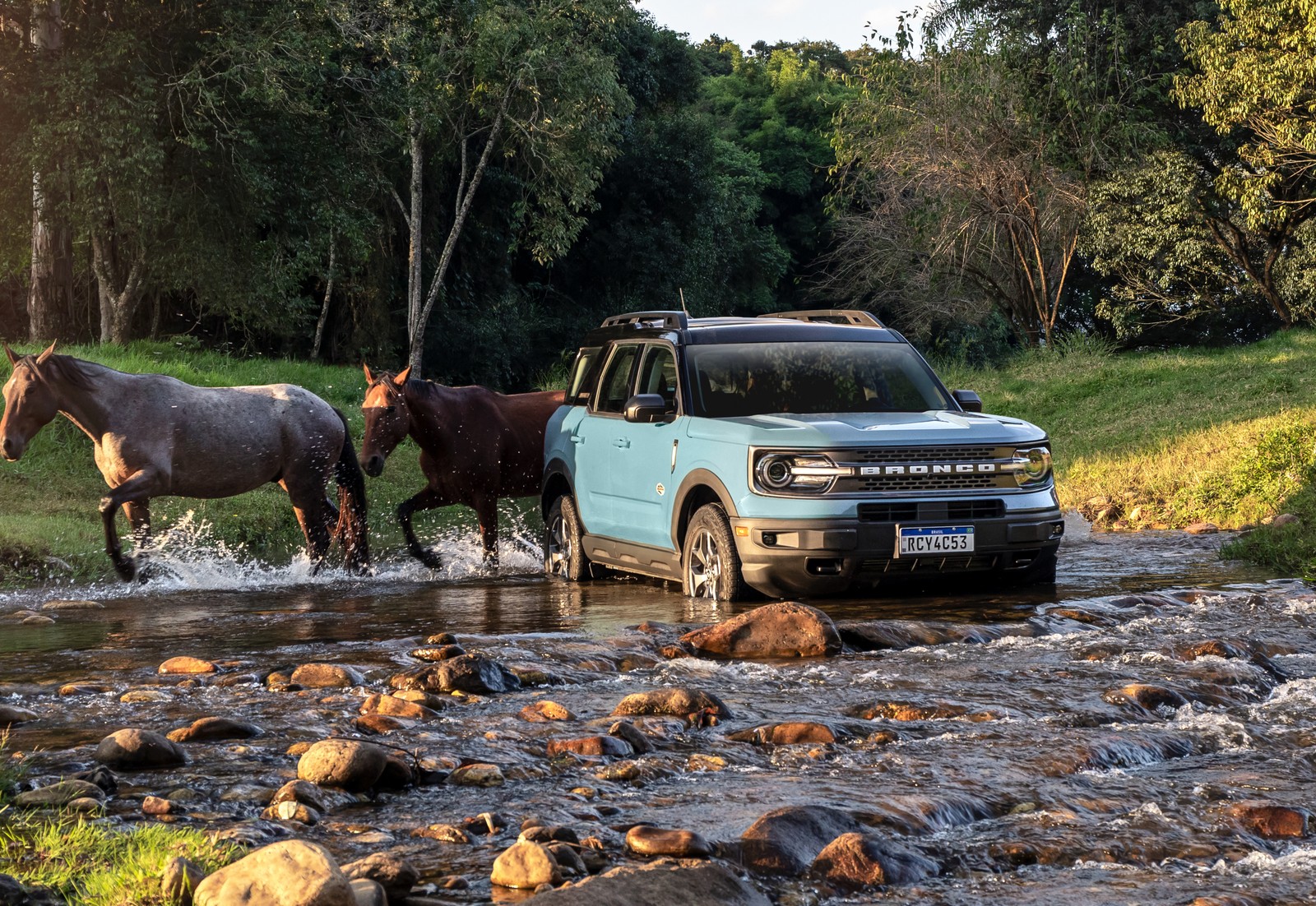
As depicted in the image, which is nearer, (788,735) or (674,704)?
(788,735)

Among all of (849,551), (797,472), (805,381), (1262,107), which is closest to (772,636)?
(849,551)

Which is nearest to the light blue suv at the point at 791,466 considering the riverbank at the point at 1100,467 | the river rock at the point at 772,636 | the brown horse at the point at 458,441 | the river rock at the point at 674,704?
the river rock at the point at 772,636

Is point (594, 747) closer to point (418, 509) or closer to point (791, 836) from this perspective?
point (791, 836)

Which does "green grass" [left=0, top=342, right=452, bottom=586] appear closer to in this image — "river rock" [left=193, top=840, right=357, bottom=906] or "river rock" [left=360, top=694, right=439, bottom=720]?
"river rock" [left=360, top=694, right=439, bottom=720]

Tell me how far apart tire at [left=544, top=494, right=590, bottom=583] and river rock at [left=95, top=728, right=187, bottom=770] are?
6708 mm

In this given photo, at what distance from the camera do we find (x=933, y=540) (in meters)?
9.73

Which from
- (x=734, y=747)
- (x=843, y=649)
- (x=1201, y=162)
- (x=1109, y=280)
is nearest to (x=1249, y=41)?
(x=1201, y=162)

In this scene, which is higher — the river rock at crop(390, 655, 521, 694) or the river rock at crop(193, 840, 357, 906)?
the river rock at crop(193, 840, 357, 906)

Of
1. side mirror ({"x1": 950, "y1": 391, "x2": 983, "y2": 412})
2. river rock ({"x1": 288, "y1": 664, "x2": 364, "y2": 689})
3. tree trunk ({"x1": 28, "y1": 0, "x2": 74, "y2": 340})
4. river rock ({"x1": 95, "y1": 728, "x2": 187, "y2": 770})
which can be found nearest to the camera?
river rock ({"x1": 95, "y1": 728, "x2": 187, "y2": 770})

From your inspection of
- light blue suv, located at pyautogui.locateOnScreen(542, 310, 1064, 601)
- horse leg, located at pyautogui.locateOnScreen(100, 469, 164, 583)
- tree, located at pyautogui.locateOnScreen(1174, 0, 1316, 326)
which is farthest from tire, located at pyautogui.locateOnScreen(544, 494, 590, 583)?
tree, located at pyautogui.locateOnScreen(1174, 0, 1316, 326)

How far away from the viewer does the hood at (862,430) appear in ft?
32.0

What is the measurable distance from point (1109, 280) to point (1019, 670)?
45795 millimetres

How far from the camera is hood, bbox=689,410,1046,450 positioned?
32.0ft

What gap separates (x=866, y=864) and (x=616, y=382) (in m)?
8.02
